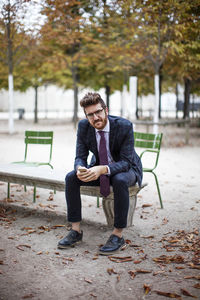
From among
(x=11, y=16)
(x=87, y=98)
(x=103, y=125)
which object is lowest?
(x=103, y=125)

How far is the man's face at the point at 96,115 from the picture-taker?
3727 millimetres

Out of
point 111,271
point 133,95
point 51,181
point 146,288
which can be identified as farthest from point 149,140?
point 133,95

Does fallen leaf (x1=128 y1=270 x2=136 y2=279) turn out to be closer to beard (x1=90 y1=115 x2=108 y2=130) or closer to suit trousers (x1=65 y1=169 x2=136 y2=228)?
suit trousers (x1=65 y1=169 x2=136 y2=228)

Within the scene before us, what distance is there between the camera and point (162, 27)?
469 inches

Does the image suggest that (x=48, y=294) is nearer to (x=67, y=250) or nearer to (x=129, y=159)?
(x=67, y=250)

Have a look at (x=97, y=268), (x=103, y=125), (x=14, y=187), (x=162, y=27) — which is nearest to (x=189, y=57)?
(x=162, y=27)

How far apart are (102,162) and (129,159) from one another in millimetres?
296

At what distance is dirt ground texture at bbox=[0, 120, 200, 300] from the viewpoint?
2.87m

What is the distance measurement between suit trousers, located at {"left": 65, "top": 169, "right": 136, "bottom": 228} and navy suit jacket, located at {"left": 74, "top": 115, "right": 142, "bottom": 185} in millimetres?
92

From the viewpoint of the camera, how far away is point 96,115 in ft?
12.3

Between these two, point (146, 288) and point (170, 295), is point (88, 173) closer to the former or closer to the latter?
point (146, 288)

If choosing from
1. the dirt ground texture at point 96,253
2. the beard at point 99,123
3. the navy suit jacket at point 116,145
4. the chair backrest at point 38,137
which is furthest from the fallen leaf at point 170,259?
the chair backrest at point 38,137

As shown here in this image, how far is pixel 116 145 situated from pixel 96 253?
3.81 ft

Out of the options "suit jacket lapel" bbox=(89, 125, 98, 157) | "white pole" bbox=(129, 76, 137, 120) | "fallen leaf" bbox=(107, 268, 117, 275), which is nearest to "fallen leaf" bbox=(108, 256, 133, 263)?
"fallen leaf" bbox=(107, 268, 117, 275)
